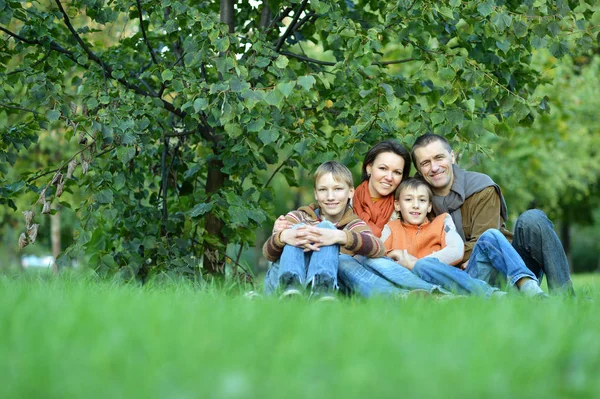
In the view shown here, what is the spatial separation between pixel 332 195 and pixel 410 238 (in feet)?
2.09

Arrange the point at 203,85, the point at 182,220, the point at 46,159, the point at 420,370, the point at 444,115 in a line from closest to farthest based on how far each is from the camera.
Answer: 1. the point at 420,370
2. the point at 203,85
3. the point at 444,115
4. the point at 182,220
5. the point at 46,159

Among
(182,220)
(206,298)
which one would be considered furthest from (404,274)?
(182,220)

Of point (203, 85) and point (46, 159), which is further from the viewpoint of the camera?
point (46, 159)

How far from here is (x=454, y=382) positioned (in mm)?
2297

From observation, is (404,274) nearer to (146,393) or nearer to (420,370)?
(420,370)

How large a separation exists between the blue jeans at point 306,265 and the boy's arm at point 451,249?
0.74 meters

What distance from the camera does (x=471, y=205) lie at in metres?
5.27

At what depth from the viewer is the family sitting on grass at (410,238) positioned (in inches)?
184

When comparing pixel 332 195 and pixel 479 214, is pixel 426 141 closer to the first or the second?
pixel 479 214

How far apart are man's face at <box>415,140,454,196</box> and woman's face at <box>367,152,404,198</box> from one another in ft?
0.51

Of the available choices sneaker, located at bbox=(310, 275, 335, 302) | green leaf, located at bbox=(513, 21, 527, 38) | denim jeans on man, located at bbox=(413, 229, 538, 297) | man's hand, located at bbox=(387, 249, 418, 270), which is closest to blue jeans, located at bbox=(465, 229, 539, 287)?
denim jeans on man, located at bbox=(413, 229, 538, 297)

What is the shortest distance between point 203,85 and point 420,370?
326 cm

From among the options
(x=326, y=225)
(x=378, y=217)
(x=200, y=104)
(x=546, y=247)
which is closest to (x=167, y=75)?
(x=200, y=104)

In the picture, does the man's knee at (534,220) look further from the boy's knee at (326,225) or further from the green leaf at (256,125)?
the green leaf at (256,125)
